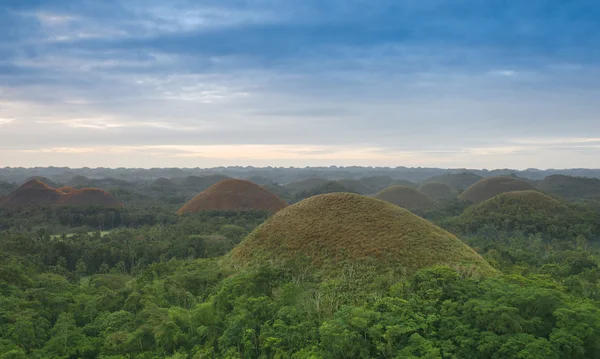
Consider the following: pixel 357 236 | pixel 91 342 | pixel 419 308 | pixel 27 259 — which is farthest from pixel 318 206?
pixel 27 259

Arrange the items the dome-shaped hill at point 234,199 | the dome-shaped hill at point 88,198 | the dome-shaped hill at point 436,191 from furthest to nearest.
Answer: the dome-shaped hill at point 436,191 → the dome-shaped hill at point 88,198 → the dome-shaped hill at point 234,199

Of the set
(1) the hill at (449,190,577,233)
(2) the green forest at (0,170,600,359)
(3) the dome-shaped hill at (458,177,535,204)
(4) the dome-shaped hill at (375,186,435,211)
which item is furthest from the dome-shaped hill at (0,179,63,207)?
(3) the dome-shaped hill at (458,177,535,204)

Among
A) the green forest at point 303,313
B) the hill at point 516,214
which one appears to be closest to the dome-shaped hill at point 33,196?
the green forest at point 303,313

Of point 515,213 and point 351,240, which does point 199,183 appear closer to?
point 515,213

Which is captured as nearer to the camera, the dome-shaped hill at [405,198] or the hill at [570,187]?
the dome-shaped hill at [405,198]

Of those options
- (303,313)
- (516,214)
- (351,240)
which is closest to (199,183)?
(516,214)

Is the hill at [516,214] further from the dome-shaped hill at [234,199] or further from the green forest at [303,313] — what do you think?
the dome-shaped hill at [234,199]

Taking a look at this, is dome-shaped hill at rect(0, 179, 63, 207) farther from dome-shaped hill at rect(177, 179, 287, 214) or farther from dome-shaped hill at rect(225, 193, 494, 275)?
dome-shaped hill at rect(225, 193, 494, 275)
